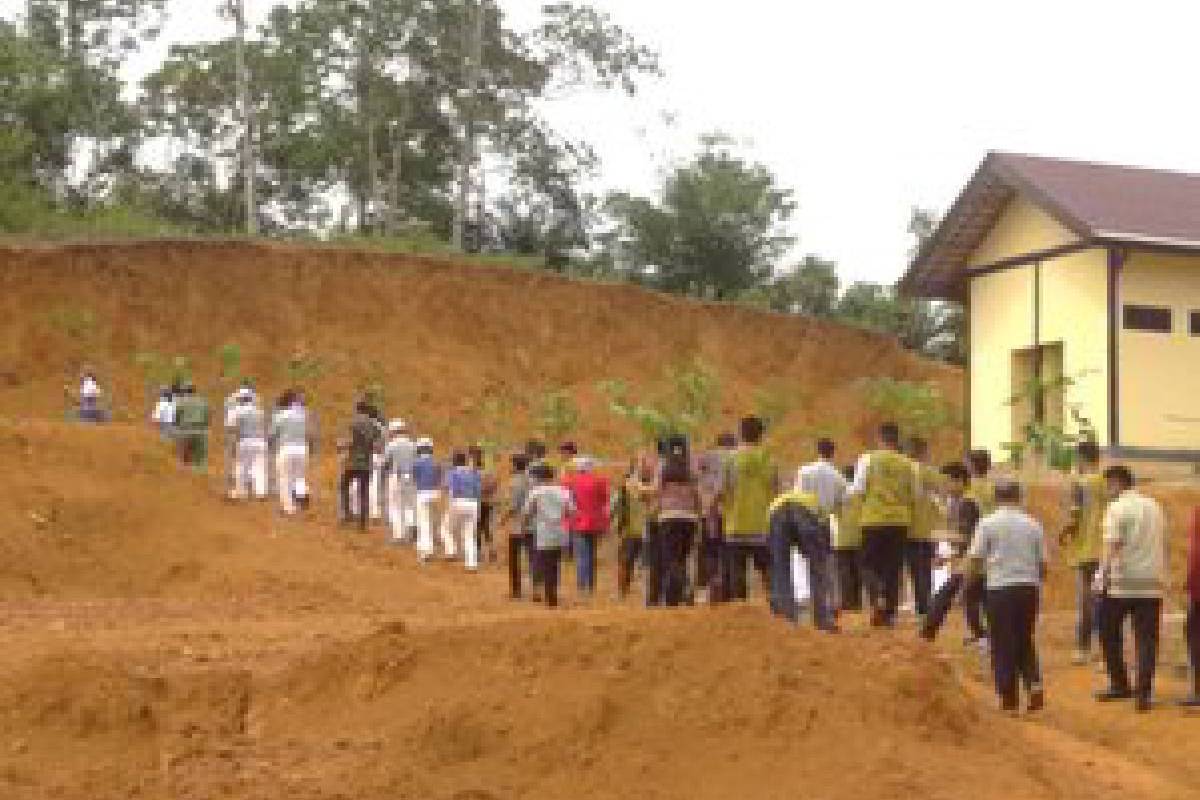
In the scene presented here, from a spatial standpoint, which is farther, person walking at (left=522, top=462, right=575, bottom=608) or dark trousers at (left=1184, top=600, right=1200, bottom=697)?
person walking at (left=522, top=462, right=575, bottom=608)

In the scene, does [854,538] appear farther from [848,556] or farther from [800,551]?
[800,551]

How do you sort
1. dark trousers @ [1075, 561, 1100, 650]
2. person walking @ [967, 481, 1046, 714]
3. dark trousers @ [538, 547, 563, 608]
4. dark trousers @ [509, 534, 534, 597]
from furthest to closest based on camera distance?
dark trousers @ [509, 534, 534, 597] → dark trousers @ [538, 547, 563, 608] → dark trousers @ [1075, 561, 1100, 650] → person walking @ [967, 481, 1046, 714]

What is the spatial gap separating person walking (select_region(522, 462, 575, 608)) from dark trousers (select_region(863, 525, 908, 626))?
341 centimetres

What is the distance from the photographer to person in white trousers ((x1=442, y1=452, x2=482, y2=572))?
21641 millimetres

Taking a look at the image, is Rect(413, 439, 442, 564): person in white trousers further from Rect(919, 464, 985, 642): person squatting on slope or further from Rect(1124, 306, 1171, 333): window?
Rect(1124, 306, 1171, 333): window

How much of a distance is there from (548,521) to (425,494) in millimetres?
4611

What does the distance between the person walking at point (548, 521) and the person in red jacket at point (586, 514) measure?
27cm

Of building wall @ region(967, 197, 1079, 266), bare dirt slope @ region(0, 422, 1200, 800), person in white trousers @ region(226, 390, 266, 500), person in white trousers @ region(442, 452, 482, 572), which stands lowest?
bare dirt slope @ region(0, 422, 1200, 800)

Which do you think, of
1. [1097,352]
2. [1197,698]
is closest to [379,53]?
[1097,352]

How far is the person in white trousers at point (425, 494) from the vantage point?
72.8 feet

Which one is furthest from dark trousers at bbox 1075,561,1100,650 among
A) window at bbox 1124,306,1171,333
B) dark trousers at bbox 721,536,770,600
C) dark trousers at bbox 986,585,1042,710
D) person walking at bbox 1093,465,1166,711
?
window at bbox 1124,306,1171,333

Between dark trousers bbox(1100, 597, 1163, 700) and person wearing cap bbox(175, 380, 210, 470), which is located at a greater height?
person wearing cap bbox(175, 380, 210, 470)

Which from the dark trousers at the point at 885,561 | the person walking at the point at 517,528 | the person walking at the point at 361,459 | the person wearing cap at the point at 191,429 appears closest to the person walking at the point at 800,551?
the dark trousers at the point at 885,561

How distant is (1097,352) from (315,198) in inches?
1081
